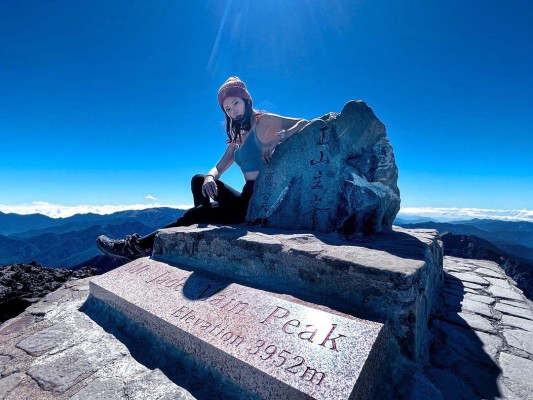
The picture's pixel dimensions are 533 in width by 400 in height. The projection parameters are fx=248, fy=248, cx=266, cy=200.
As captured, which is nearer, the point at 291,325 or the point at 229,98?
the point at 291,325

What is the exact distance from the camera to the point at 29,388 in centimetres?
170

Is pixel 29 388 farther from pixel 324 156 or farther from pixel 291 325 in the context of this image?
pixel 324 156

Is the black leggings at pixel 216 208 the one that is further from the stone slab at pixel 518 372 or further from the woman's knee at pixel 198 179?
the stone slab at pixel 518 372

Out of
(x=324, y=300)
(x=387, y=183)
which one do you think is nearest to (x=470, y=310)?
(x=387, y=183)

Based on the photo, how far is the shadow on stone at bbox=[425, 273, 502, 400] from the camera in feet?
5.24

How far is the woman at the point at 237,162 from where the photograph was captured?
143 inches

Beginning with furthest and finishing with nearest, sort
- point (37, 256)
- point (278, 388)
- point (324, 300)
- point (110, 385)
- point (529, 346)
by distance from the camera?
1. point (37, 256)
2. point (529, 346)
3. point (324, 300)
4. point (110, 385)
5. point (278, 388)

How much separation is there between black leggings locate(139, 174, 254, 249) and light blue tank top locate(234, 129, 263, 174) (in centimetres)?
26

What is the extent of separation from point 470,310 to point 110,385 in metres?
3.59

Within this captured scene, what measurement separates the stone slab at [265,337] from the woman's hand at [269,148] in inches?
78.7

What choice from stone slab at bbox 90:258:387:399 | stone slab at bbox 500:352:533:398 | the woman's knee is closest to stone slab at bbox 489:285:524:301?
stone slab at bbox 500:352:533:398

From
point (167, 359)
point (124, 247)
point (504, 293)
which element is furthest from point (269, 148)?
point (504, 293)

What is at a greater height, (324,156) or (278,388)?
(324,156)

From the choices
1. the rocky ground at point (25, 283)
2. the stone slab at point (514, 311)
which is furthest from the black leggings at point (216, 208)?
the stone slab at point (514, 311)
